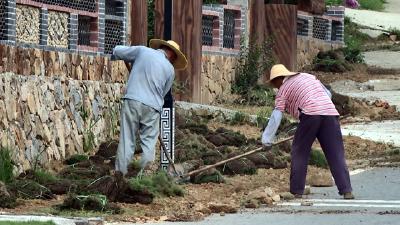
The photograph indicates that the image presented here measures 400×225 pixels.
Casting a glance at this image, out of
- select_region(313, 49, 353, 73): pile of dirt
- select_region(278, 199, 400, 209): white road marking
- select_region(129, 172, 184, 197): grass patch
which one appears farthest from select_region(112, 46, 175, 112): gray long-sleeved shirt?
select_region(313, 49, 353, 73): pile of dirt

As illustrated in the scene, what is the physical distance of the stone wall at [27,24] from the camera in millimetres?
17844

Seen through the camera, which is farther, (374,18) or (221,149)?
(374,18)

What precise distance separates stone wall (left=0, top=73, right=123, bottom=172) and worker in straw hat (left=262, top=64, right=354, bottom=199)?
276 centimetres

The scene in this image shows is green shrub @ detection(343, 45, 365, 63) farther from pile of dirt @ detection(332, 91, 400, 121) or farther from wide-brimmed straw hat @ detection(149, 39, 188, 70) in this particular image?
wide-brimmed straw hat @ detection(149, 39, 188, 70)

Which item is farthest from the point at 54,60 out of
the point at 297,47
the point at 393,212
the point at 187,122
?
the point at 297,47

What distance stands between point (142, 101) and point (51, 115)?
187cm

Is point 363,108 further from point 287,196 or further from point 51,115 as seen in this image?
point 287,196

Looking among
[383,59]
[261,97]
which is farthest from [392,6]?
[261,97]

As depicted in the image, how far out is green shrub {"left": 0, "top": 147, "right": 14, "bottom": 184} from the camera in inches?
564

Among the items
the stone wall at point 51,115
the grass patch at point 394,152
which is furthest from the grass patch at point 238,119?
the stone wall at point 51,115

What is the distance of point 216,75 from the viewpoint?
25.9m

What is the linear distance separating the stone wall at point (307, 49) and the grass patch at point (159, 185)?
51.8 feet

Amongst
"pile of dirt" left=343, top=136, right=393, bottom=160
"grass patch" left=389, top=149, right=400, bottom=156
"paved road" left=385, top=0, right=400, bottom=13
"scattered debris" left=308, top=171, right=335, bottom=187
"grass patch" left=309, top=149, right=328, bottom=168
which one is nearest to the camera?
"scattered debris" left=308, top=171, right=335, bottom=187

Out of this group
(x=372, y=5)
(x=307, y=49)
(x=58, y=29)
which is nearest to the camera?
(x=58, y=29)
